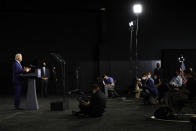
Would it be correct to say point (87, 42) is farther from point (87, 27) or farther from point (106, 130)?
point (106, 130)

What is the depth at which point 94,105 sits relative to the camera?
684 cm

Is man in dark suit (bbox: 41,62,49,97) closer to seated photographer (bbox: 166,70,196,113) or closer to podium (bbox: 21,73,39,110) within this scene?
podium (bbox: 21,73,39,110)

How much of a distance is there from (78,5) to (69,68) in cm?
331

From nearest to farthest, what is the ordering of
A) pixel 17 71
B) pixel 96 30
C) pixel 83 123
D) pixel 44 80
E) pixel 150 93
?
Result: 1. pixel 83 123
2. pixel 17 71
3. pixel 150 93
4. pixel 44 80
5. pixel 96 30

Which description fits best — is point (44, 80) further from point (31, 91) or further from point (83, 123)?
point (83, 123)

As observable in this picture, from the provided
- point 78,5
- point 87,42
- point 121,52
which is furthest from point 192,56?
point 78,5

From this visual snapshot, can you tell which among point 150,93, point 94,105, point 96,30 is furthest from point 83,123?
point 96,30

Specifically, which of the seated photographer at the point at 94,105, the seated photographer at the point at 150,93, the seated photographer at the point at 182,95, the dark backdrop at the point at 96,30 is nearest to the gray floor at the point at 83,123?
the seated photographer at the point at 94,105

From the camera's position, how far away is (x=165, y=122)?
6160 millimetres

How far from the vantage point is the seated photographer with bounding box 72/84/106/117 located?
678 cm

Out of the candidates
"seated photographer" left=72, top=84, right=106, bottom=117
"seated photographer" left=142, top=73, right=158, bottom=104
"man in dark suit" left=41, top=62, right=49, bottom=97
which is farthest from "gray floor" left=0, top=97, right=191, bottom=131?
"man in dark suit" left=41, top=62, right=49, bottom=97

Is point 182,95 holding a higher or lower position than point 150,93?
higher

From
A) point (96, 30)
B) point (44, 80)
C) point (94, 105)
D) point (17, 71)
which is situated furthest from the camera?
point (96, 30)

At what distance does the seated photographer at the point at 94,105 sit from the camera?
6.78 m
